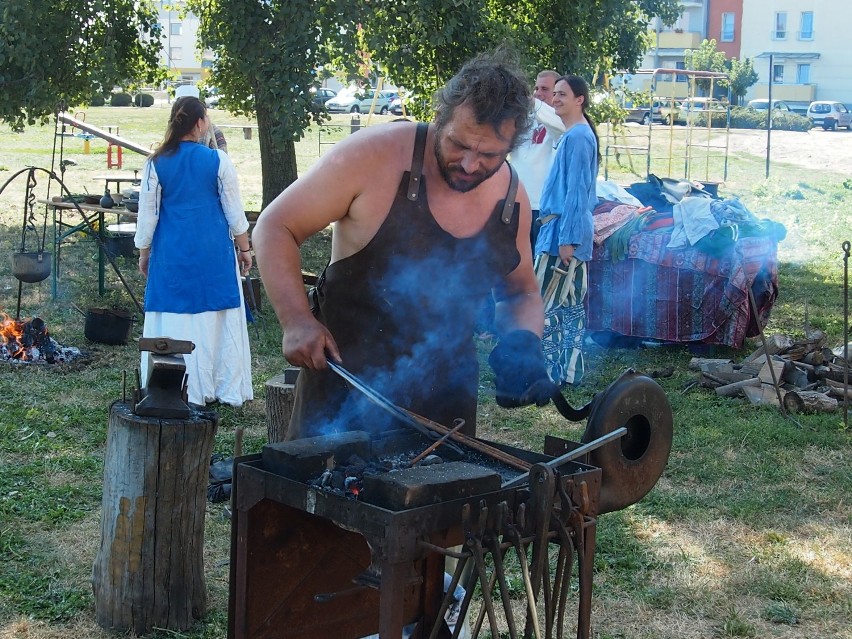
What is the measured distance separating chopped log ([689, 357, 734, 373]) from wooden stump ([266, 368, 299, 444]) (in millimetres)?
3419

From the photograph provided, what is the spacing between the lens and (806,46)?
196ft

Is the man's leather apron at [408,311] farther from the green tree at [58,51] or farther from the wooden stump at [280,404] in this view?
the green tree at [58,51]

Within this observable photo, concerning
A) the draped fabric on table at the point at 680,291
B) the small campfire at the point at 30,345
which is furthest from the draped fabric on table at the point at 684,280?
the small campfire at the point at 30,345

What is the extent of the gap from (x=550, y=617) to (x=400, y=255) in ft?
3.53

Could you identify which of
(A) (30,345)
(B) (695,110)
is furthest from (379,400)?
(B) (695,110)

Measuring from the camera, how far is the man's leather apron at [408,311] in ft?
9.34

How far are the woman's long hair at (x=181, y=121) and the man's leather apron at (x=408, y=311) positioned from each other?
2997mm

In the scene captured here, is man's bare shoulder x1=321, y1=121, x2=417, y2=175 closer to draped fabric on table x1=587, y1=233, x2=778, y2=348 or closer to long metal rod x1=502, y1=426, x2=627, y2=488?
long metal rod x1=502, y1=426, x2=627, y2=488

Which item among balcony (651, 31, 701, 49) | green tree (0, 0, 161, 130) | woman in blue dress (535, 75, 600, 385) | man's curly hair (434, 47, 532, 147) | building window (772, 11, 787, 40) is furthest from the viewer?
balcony (651, 31, 701, 49)

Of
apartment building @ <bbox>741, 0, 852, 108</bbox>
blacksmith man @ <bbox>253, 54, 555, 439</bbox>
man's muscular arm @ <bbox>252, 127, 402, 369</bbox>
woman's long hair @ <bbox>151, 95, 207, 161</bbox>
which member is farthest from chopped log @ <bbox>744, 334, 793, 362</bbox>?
apartment building @ <bbox>741, 0, 852, 108</bbox>

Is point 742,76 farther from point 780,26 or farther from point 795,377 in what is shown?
point 795,377

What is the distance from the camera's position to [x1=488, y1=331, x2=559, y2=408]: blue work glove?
2.85m

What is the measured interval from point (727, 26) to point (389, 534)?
7194 centimetres

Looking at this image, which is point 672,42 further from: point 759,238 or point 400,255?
point 400,255
